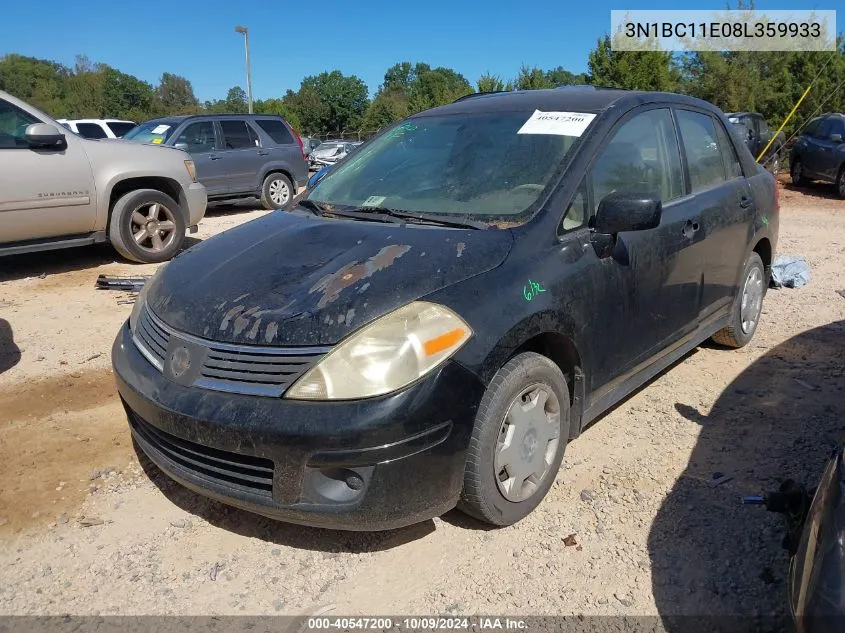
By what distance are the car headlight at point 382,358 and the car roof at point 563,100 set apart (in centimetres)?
162

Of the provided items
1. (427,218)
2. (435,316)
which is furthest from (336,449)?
(427,218)

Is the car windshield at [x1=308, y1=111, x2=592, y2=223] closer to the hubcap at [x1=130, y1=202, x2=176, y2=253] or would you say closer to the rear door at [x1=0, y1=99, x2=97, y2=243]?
the rear door at [x1=0, y1=99, x2=97, y2=243]

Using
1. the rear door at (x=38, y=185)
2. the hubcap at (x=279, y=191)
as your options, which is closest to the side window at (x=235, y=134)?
the hubcap at (x=279, y=191)

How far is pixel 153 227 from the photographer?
765 cm

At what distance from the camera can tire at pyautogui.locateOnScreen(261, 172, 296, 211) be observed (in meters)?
12.8

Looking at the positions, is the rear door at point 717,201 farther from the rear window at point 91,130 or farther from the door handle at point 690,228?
the rear window at point 91,130

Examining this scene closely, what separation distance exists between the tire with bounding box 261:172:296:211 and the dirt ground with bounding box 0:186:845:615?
8935 mm

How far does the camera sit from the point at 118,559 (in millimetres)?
2641

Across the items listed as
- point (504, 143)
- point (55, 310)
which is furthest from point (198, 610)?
point (55, 310)

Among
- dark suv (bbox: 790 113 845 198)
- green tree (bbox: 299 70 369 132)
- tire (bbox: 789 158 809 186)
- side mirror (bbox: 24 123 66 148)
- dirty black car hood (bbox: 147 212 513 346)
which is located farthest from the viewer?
green tree (bbox: 299 70 369 132)

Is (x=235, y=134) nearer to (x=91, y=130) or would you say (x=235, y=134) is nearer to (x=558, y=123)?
(x=91, y=130)

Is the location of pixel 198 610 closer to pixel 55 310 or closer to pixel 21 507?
pixel 21 507

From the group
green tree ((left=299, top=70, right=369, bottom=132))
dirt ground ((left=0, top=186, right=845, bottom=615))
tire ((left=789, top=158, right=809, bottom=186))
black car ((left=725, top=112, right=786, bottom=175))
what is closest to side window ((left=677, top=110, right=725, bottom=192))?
dirt ground ((left=0, top=186, right=845, bottom=615))

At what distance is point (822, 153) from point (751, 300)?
11.5m
